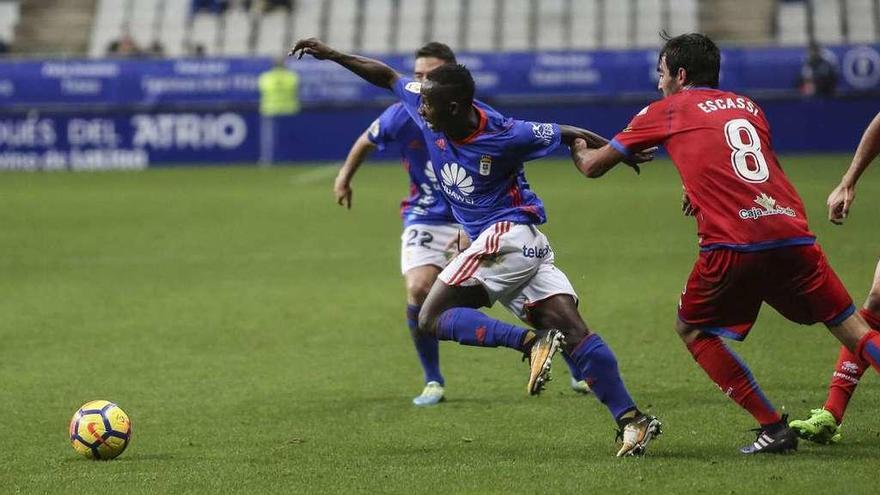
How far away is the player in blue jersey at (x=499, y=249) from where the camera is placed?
21.1 ft

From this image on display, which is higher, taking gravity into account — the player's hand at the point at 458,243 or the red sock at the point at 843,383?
the player's hand at the point at 458,243

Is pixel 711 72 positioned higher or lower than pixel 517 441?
higher

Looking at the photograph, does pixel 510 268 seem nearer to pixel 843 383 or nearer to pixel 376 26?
pixel 843 383

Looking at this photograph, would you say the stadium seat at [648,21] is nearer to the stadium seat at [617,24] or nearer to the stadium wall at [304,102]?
the stadium seat at [617,24]

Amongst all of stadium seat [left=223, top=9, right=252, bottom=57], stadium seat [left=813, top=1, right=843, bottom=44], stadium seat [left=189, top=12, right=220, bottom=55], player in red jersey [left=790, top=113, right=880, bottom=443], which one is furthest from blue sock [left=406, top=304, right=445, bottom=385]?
stadium seat [left=189, top=12, right=220, bottom=55]

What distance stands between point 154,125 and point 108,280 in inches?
565

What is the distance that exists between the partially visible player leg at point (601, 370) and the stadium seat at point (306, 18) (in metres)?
28.2

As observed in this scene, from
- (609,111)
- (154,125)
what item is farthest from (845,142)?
(154,125)

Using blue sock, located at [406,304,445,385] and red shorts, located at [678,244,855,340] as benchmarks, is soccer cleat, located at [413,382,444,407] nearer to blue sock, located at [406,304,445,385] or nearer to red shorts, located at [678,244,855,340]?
blue sock, located at [406,304,445,385]

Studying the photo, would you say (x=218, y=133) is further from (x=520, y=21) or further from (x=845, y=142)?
(x=845, y=142)

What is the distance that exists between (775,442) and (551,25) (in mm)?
28122

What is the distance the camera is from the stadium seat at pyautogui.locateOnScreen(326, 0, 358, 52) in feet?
112

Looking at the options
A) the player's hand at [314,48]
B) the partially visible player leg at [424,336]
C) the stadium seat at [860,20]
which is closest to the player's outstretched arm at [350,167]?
the partially visible player leg at [424,336]

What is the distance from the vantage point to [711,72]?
6.28 m
